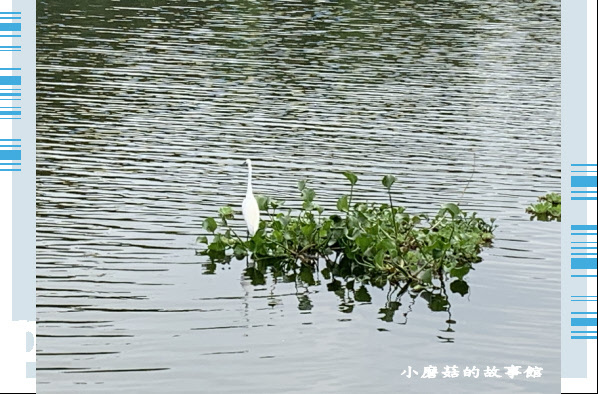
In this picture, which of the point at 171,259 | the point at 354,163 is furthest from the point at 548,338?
the point at 354,163

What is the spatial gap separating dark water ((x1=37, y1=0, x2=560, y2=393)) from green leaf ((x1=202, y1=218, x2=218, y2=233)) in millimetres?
473

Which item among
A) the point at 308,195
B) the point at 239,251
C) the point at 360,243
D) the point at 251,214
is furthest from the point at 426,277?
the point at 239,251

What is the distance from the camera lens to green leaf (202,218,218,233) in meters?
17.0

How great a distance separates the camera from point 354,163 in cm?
2320

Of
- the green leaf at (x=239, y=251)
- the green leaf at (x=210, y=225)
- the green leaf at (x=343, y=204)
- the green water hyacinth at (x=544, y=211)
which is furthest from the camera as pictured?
the green water hyacinth at (x=544, y=211)

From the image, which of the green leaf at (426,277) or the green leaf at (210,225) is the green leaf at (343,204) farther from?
the green leaf at (426,277)

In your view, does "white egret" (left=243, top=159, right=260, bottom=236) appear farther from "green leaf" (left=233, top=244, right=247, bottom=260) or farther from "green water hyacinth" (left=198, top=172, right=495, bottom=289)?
"green leaf" (left=233, top=244, right=247, bottom=260)

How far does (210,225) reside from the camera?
672 inches

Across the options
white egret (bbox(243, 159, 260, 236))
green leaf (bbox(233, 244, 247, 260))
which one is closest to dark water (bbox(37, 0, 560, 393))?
green leaf (bbox(233, 244, 247, 260))

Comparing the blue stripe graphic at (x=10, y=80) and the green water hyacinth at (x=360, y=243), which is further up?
the blue stripe graphic at (x=10, y=80)

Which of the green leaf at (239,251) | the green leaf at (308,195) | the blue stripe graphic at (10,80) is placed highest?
the blue stripe graphic at (10,80)

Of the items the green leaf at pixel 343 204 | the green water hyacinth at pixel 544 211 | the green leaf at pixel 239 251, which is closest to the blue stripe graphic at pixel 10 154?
the green leaf at pixel 239 251

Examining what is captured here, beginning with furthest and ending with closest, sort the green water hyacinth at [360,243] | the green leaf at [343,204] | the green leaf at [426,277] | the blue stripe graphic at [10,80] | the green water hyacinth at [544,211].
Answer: the green water hyacinth at [544,211] < the green leaf at [343,204] < the green water hyacinth at [360,243] < the green leaf at [426,277] < the blue stripe graphic at [10,80]

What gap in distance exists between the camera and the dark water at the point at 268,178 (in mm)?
13414
